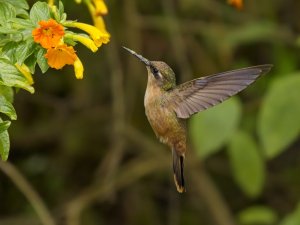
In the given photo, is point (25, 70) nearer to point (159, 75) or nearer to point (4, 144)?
point (4, 144)

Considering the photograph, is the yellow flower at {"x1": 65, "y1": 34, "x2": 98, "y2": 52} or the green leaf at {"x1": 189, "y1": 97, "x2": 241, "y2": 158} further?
the green leaf at {"x1": 189, "y1": 97, "x2": 241, "y2": 158}

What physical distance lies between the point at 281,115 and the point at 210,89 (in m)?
1.22

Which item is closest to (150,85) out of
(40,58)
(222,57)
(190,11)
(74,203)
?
(40,58)

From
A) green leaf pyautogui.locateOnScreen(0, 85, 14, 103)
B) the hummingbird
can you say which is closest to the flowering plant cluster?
green leaf pyautogui.locateOnScreen(0, 85, 14, 103)

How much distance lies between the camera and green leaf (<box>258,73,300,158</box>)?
3568mm

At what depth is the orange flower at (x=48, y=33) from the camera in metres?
1.89

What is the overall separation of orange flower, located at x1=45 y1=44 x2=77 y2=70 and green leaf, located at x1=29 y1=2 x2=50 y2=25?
112mm

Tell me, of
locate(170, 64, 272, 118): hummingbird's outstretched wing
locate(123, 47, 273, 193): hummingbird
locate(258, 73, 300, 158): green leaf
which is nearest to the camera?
locate(170, 64, 272, 118): hummingbird's outstretched wing

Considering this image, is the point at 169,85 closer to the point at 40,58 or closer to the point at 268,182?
the point at 40,58

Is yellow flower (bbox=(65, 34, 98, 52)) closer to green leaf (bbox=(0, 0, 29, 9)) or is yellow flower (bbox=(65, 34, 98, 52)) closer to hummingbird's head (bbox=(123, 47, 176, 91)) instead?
green leaf (bbox=(0, 0, 29, 9))

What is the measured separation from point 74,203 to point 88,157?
1.16 metres

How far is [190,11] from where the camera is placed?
18.8 feet

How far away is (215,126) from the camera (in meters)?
3.83

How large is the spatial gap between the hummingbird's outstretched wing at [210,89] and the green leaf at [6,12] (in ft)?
2.36
